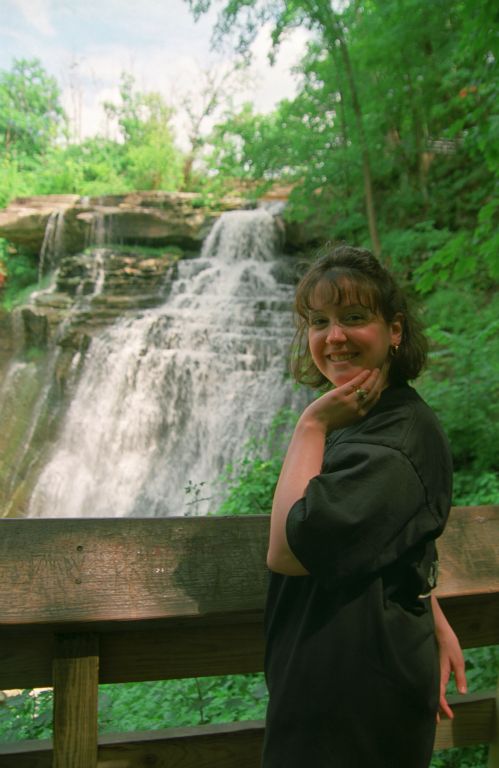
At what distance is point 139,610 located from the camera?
1184mm

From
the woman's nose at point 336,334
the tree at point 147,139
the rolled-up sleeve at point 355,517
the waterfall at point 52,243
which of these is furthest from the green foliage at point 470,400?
the tree at point 147,139

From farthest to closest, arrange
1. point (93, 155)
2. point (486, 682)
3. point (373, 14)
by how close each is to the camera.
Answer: point (93, 155), point (373, 14), point (486, 682)

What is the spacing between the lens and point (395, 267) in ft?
30.7

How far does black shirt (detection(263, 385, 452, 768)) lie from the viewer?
0.99 m

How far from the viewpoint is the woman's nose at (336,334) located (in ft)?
4.01

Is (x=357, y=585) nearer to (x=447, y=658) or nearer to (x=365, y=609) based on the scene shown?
(x=365, y=609)

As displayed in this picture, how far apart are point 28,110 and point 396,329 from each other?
122 feet


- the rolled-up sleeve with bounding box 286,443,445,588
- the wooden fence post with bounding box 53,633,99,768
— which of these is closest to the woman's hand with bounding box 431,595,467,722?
the rolled-up sleeve with bounding box 286,443,445,588

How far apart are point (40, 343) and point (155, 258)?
3.45 metres

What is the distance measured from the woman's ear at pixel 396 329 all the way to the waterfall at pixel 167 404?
738cm

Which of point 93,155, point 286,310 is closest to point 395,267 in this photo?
point 286,310

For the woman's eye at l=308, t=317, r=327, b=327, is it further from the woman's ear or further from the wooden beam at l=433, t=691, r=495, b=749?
the wooden beam at l=433, t=691, r=495, b=749

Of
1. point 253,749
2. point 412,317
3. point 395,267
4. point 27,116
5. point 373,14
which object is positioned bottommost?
point 253,749

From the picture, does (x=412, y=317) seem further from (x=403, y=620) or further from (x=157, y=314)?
(x=157, y=314)
